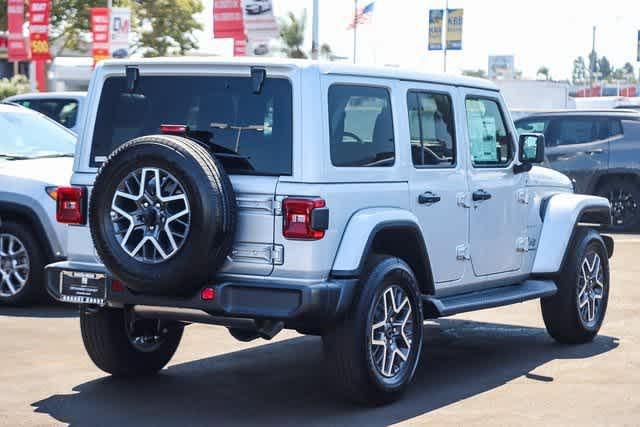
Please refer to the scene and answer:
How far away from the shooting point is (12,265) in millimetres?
10469

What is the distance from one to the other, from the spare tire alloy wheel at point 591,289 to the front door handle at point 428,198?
1964mm

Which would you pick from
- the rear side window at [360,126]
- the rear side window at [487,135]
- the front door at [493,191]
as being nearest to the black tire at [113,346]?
the rear side window at [360,126]

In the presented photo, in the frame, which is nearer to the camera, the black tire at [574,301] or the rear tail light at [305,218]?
the rear tail light at [305,218]

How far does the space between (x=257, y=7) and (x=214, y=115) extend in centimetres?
2983

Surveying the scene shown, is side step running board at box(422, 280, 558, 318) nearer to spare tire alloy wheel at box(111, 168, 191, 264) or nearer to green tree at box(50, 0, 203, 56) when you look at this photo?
spare tire alloy wheel at box(111, 168, 191, 264)

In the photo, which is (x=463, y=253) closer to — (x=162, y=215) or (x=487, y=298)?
(x=487, y=298)

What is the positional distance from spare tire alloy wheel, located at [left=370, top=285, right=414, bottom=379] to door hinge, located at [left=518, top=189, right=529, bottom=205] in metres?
1.87

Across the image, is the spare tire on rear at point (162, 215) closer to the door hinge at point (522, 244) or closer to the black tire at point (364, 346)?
the black tire at point (364, 346)

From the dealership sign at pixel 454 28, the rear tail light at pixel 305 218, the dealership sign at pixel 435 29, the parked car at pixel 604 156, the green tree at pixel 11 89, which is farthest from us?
the dealership sign at pixel 435 29

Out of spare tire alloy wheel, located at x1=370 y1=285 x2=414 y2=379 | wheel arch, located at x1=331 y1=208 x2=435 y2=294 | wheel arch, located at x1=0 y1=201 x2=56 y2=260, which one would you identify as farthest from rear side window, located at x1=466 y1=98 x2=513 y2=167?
wheel arch, located at x1=0 y1=201 x2=56 y2=260

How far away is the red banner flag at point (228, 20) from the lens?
38094 millimetres

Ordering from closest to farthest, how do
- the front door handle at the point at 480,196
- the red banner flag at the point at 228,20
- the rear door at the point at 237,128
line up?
1. the rear door at the point at 237,128
2. the front door handle at the point at 480,196
3. the red banner flag at the point at 228,20

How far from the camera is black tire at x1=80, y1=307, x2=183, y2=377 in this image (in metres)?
7.43

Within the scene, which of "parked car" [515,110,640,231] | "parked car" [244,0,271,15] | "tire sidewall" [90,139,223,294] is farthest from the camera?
"parked car" [244,0,271,15]
